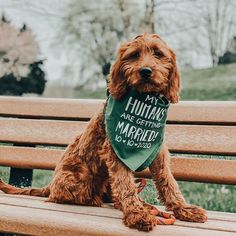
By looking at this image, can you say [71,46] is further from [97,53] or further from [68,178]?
[68,178]

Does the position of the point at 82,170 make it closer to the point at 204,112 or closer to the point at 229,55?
the point at 204,112

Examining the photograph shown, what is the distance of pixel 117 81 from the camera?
250cm

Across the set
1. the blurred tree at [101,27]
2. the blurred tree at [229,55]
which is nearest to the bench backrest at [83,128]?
the blurred tree at [101,27]

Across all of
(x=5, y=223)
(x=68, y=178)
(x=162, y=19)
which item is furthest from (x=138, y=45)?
(x=162, y=19)

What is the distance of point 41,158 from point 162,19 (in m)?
8.87

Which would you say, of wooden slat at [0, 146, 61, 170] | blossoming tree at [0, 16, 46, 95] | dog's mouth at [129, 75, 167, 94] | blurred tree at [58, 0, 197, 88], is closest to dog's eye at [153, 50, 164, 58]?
dog's mouth at [129, 75, 167, 94]

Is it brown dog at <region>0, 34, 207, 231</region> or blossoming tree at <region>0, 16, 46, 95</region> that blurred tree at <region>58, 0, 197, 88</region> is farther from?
brown dog at <region>0, 34, 207, 231</region>

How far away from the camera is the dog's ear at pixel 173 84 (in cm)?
249

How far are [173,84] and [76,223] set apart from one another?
805mm

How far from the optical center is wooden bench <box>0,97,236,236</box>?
2295 millimetres

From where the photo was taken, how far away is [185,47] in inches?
502

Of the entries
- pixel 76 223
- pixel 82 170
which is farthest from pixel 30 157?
pixel 76 223

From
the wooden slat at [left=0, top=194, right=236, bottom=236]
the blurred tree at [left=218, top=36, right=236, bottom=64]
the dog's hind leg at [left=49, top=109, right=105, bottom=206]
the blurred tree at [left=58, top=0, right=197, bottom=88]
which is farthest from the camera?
the blurred tree at [left=218, top=36, right=236, bottom=64]

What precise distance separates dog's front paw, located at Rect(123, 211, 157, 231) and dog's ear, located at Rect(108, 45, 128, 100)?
59 cm
